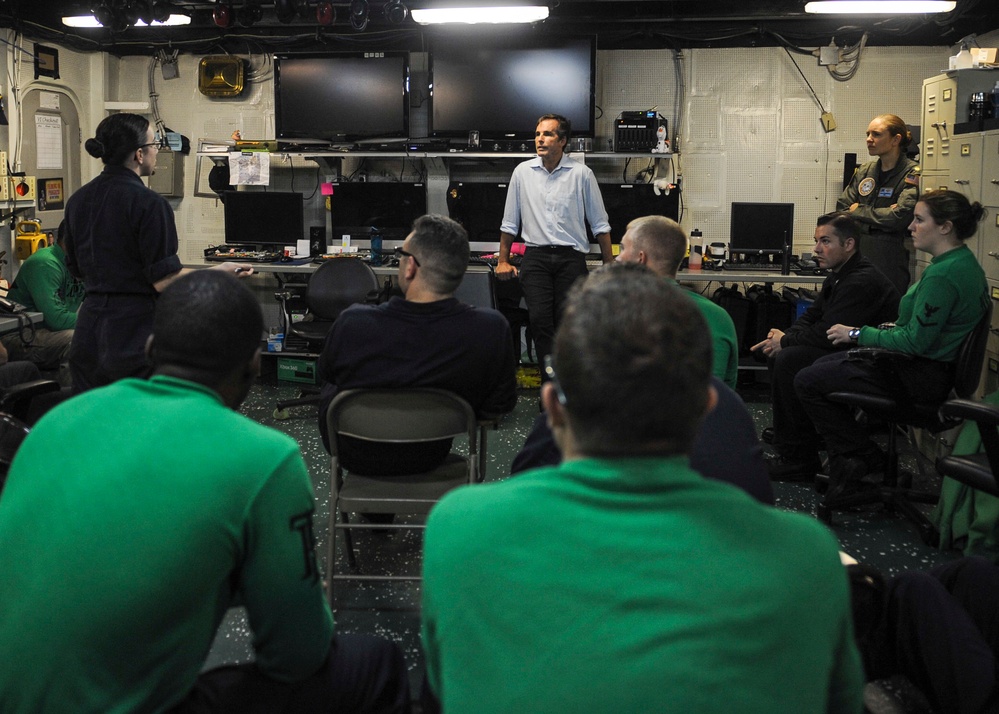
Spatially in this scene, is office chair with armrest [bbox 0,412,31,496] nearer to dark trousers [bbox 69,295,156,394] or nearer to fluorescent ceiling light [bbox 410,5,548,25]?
dark trousers [bbox 69,295,156,394]

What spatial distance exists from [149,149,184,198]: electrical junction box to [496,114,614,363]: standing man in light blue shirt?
274 cm

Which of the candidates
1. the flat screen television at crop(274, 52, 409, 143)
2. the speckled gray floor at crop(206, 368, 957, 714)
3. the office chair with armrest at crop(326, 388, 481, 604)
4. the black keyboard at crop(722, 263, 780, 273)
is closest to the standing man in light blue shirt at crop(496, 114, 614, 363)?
the speckled gray floor at crop(206, 368, 957, 714)

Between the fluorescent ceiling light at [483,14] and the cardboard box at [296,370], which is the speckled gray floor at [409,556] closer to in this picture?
the cardboard box at [296,370]

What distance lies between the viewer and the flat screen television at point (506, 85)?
19.6 ft

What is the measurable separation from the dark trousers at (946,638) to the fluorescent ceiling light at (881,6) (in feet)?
12.8

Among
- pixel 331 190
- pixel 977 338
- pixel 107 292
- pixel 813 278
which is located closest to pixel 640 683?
pixel 107 292

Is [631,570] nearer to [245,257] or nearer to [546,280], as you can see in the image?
[546,280]

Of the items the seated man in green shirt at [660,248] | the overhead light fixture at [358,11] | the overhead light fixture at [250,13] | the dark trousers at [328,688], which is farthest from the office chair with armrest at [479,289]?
the dark trousers at [328,688]

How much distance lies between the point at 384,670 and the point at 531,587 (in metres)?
0.75

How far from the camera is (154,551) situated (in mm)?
1136

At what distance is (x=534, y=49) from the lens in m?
6.00

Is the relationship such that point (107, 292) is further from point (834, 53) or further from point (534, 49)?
point (834, 53)

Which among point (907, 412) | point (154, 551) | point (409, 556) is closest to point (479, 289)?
point (409, 556)

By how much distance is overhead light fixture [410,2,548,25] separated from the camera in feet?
17.5
